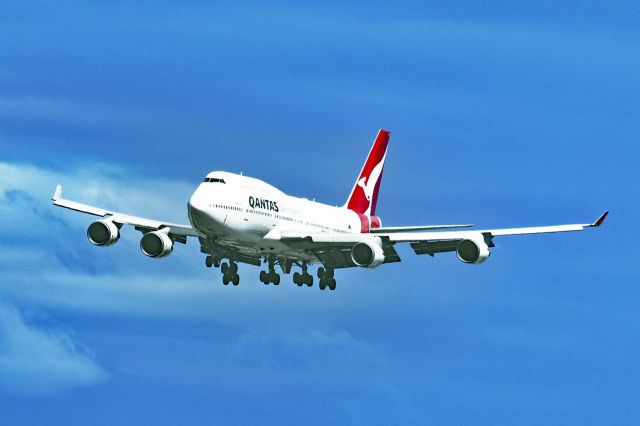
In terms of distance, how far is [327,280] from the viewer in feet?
375

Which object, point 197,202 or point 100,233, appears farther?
point 100,233

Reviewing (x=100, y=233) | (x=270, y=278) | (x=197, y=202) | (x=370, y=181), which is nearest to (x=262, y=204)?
(x=197, y=202)

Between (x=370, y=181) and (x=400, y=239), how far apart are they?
88.3ft

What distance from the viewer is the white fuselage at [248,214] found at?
330ft

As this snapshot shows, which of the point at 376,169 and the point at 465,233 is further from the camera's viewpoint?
the point at 376,169

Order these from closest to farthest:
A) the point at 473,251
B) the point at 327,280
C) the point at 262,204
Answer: the point at 473,251 → the point at 262,204 → the point at 327,280

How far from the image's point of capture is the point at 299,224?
10988 centimetres

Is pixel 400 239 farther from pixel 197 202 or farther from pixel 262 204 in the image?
pixel 197 202

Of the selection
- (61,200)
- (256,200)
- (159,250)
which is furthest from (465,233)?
(61,200)

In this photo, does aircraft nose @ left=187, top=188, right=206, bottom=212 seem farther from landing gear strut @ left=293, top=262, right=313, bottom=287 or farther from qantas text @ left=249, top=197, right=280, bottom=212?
landing gear strut @ left=293, top=262, right=313, bottom=287

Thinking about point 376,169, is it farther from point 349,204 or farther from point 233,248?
point 233,248

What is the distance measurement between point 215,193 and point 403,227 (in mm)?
18778

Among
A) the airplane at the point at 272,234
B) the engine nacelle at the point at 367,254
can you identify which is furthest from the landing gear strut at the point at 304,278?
the engine nacelle at the point at 367,254

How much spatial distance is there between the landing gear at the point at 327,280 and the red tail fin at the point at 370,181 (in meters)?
14.2
